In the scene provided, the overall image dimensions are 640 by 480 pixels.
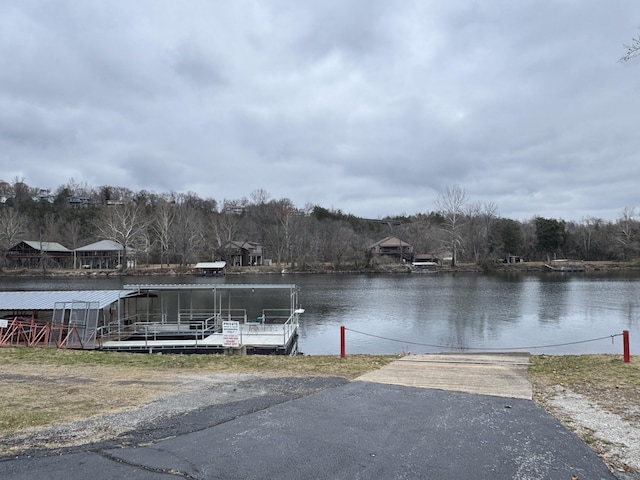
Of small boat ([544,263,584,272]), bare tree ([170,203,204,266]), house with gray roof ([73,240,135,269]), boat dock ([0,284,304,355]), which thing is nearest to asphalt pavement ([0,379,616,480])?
boat dock ([0,284,304,355])

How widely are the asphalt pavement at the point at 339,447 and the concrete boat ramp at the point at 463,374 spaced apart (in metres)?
1.47

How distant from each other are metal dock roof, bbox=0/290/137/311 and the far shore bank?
74305 millimetres

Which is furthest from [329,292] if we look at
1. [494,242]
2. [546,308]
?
[494,242]

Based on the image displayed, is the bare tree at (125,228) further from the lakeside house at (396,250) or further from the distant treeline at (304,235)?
the lakeside house at (396,250)

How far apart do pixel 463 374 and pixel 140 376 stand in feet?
27.2

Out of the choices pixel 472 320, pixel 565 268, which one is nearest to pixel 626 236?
pixel 565 268

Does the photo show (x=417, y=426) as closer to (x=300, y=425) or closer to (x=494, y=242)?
(x=300, y=425)

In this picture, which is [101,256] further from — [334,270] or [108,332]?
[108,332]

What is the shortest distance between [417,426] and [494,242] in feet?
381

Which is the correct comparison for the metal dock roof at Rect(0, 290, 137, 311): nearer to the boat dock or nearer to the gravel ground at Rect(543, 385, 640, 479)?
the boat dock

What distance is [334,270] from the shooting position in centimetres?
10644

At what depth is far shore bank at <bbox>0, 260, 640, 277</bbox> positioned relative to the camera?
99.7 metres

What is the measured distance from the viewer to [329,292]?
2314 inches

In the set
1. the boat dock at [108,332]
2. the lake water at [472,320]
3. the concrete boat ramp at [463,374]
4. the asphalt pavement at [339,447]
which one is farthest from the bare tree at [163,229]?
the asphalt pavement at [339,447]
